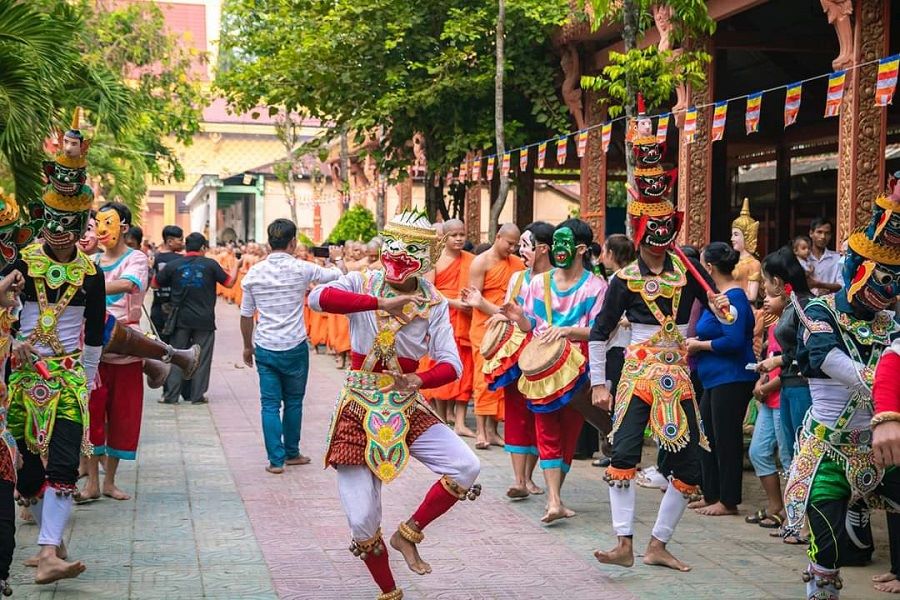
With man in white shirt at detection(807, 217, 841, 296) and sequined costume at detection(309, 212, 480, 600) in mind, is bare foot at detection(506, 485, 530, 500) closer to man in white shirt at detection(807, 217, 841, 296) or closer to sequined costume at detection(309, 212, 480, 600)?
sequined costume at detection(309, 212, 480, 600)

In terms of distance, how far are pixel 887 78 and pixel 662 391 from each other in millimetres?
4120

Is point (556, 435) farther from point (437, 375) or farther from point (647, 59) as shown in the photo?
point (647, 59)

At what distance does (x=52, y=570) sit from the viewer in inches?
246

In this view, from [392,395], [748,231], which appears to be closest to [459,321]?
[748,231]

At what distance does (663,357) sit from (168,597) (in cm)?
293

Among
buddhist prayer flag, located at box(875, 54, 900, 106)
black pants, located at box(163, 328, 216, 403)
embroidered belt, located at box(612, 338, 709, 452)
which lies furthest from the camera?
black pants, located at box(163, 328, 216, 403)

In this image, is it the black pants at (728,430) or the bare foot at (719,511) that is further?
the bare foot at (719,511)

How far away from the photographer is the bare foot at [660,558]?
6823 millimetres

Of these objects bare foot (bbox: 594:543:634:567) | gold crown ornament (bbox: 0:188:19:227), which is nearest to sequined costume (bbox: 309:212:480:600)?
bare foot (bbox: 594:543:634:567)

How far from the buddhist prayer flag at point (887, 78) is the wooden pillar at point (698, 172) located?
402 centimetres

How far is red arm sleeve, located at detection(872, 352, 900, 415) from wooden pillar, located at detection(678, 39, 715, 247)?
350 inches

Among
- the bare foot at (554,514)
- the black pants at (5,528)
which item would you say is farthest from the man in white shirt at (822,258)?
the black pants at (5,528)

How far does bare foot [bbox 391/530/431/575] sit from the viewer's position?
19.7 feet

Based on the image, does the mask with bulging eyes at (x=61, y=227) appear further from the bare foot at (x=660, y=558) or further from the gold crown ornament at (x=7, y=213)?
the bare foot at (x=660, y=558)
